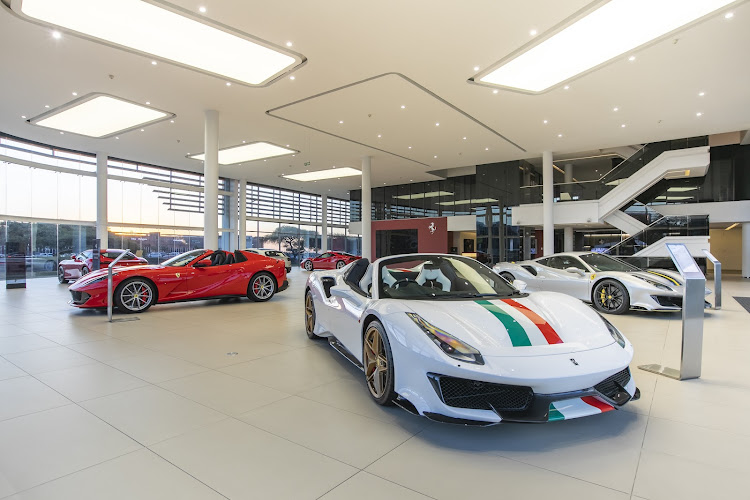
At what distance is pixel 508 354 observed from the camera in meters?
2.23

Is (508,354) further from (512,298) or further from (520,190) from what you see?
(520,190)

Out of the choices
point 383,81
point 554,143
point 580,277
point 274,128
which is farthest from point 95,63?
point 554,143

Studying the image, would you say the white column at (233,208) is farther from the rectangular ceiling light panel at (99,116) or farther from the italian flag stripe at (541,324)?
the italian flag stripe at (541,324)

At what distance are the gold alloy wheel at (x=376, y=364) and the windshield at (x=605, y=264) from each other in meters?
5.88

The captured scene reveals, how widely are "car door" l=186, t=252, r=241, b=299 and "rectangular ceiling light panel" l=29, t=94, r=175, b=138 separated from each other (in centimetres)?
664

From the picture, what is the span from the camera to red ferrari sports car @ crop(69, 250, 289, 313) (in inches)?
259

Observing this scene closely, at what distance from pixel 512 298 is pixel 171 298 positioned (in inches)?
255

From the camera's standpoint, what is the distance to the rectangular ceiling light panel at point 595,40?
6.47 metres

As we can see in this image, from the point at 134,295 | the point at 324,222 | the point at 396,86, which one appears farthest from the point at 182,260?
the point at 324,222

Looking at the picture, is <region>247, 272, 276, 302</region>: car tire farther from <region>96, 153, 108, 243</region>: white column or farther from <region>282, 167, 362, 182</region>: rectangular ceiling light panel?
<region>282, 167, 362, 182</region>: rectangular ceiling light panel

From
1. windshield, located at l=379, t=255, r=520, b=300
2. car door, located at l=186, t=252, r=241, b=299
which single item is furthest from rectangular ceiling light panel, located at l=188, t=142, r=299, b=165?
windshield, located at l=379, t=255, r=520, b=300

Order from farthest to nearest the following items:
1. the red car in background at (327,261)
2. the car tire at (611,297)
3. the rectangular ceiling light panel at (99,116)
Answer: the red car in background at (327,261)
the rectangular ceiling light panel at (99,116)
the car tire at (611,297)

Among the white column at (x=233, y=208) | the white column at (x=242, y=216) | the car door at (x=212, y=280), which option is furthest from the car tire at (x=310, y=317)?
the white column at (x=233, y=208)

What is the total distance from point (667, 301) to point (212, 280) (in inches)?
324
